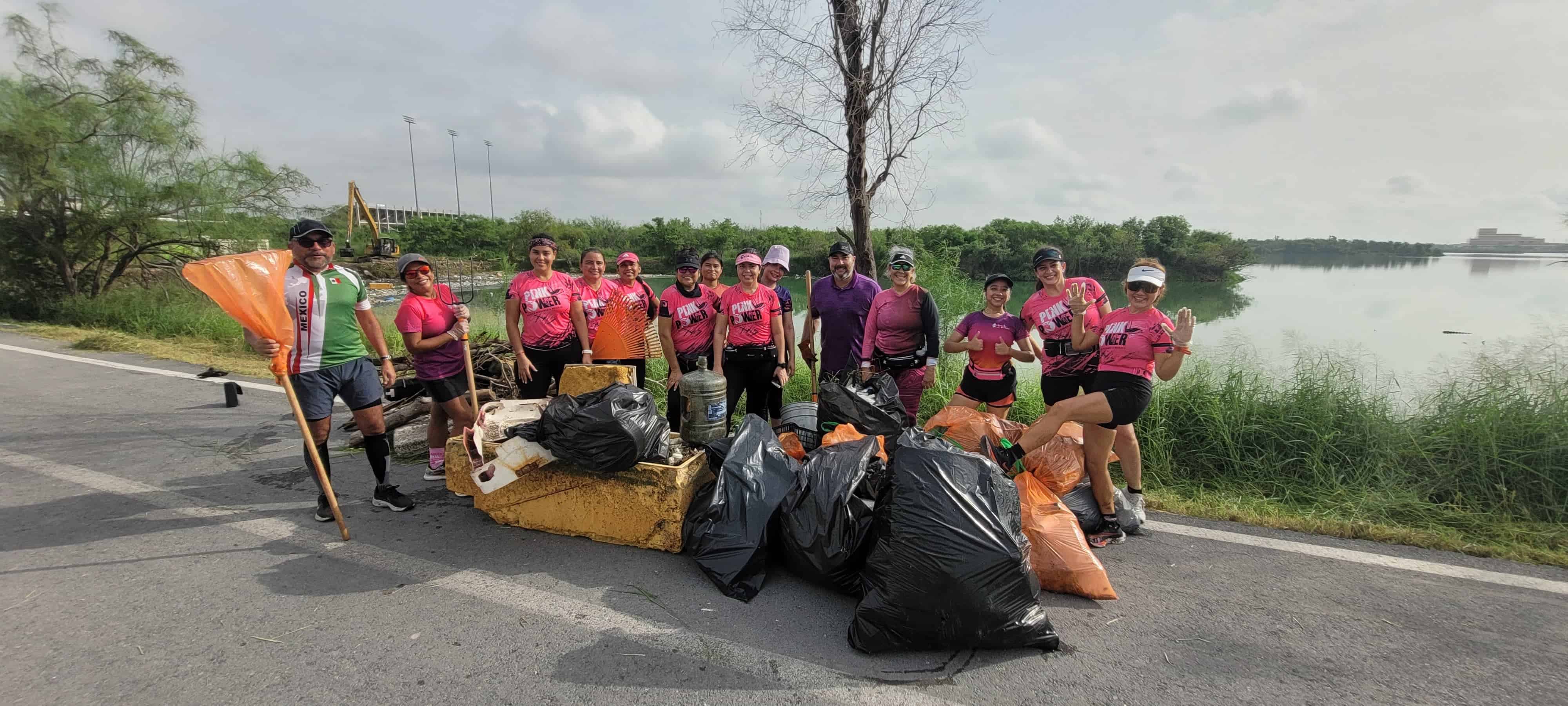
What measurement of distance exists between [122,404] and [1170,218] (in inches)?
1519

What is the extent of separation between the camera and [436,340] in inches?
153

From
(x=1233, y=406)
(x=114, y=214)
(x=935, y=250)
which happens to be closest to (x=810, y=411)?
(x=1233, y=406)

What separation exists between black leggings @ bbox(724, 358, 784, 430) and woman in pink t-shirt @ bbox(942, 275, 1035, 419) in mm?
1296

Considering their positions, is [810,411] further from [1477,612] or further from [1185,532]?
[1477,612]

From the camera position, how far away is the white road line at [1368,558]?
9.20ft

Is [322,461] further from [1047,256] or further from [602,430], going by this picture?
[1047,256]

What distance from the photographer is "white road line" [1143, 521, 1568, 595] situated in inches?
110

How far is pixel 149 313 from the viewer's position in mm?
11820

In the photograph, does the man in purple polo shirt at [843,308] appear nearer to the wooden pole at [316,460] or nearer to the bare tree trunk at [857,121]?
the bare tree trunk at [857,121]

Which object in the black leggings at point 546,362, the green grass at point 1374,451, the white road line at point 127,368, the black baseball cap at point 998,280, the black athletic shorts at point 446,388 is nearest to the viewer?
the green grass at point 1374,451

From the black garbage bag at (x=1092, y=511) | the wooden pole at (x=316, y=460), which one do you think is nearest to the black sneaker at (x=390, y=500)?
the wooden pole at (x=316, y=460)

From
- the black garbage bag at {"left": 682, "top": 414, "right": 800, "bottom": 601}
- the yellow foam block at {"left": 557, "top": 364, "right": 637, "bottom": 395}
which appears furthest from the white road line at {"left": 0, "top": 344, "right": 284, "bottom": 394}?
the black garbage bag at {"left": 682, "top": 414, "right": 800, "bottom": 601}

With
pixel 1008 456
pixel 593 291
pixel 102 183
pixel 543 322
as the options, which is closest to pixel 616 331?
pixel 593 291

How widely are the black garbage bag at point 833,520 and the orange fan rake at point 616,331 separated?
2236mm
